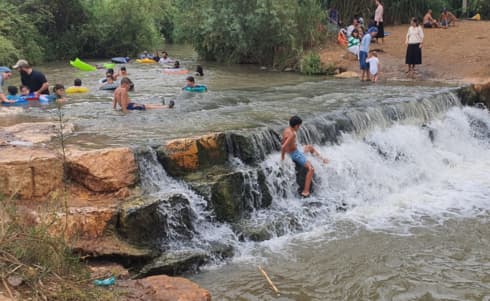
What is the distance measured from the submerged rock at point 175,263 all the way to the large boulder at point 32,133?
260 cm

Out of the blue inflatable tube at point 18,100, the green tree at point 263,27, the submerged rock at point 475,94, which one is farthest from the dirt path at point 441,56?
the blue inflatable tube at point 18,100

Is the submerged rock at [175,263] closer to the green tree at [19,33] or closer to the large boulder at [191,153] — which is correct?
the large boulder at [191,153]

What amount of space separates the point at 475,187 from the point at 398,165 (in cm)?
141

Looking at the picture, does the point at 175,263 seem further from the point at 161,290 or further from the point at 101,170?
the point at 101,170

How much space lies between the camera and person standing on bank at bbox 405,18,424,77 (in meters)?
15.6

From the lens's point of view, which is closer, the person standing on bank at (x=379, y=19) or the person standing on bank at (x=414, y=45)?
the person standing on bank at (x=414, y=45)

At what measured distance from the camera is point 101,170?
6.48 meters

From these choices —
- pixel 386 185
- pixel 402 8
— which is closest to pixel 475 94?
pixel 386 185

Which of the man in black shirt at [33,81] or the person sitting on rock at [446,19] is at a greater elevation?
the person sitting on rock at [446,19]

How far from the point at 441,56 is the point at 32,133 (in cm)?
1423

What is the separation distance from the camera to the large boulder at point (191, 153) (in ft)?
23.9

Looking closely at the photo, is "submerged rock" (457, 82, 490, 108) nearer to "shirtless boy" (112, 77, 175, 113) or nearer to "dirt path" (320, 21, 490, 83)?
"dirt path" (320, 21, 490, 83)

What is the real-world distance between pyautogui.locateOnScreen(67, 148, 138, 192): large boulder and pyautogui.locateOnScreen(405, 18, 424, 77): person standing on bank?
1153 cm

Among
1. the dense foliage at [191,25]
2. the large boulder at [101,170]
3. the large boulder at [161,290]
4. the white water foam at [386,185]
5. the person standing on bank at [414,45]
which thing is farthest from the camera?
the dense foliage at [191,25]
